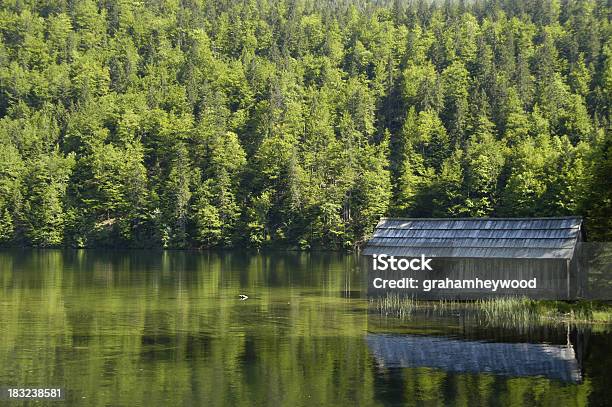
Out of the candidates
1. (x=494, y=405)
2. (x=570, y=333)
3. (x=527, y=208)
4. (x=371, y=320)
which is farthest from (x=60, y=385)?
(x=527, y=208)

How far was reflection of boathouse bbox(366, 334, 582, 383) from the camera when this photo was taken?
4503 cm

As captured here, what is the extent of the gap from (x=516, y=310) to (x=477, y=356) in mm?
13706

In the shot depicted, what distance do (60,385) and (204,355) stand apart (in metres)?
9.10

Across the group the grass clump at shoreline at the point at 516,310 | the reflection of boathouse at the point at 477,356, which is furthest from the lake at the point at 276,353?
the grass clump at shoreline at the point at 516,310

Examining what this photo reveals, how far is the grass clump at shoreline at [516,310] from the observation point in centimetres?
5912

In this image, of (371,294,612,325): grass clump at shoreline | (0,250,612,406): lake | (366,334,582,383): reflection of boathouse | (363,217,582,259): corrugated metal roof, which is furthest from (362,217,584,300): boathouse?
(366,334,582,383): reflection of boathouse

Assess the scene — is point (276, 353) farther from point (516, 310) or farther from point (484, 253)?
point (484, 253)

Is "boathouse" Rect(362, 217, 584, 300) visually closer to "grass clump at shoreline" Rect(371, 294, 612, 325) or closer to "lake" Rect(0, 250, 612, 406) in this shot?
"grass clump at shoreline" Rect(371, 294, 612, 325)

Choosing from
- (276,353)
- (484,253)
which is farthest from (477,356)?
(484,253)

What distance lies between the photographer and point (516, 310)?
61.1 metres

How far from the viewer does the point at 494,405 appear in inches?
1508

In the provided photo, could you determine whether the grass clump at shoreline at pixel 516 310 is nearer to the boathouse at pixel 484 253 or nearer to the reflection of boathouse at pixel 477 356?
the boathouse at pixel 484 253

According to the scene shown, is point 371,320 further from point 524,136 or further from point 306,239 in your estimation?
point 524,136

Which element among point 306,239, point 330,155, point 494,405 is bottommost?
point 494,405
